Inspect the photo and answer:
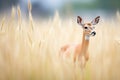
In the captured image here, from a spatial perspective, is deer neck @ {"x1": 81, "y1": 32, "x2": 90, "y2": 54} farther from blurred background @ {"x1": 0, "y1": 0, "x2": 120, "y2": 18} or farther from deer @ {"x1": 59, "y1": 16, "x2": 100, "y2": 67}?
blurred background @ {"x1": 0, "y1": 0, "x2": 120, "y2": 18}

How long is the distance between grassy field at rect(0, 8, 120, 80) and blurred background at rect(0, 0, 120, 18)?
0.05 m

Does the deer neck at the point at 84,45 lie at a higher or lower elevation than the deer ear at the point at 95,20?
lower

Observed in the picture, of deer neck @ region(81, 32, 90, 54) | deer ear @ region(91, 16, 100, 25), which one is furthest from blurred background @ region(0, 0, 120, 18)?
deer neck @ region(81, 32, 90, 54)

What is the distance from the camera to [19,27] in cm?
179

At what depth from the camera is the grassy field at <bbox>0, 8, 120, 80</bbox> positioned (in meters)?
1.78

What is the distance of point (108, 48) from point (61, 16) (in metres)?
0.38

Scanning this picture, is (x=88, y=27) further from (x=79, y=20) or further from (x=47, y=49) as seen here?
(x=47, y=49)

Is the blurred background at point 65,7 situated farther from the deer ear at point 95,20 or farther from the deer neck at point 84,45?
the deer neck at point 84,45

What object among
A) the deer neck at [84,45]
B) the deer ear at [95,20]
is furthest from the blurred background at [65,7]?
the deer neck at [84,45]

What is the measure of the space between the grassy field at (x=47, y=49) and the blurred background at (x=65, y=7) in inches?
1.9

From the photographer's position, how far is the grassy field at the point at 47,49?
178 centimetres

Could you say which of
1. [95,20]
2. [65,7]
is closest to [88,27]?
[95,20]

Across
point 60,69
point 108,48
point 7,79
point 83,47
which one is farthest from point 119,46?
point 7,79

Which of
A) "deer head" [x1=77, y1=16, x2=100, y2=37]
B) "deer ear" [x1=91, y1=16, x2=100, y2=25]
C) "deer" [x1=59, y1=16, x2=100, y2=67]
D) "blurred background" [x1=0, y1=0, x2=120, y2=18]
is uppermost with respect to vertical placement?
"blurred background" [x1=0, y1=0, x2=120, y2=18]
